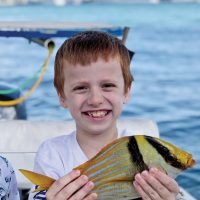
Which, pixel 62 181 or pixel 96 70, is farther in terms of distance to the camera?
pixel 96 70

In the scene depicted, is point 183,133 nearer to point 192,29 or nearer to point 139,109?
point 139,109

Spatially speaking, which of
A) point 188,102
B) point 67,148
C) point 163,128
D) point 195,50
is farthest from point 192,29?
point 67,148

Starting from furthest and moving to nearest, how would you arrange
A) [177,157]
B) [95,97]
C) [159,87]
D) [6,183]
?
[159,87] < [6,183] < [95,97] < [177,157]

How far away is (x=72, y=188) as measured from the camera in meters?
1.26

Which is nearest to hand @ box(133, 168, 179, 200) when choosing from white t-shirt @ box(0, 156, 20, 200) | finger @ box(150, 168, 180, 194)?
finger @ box(150, 168, 180, 194)

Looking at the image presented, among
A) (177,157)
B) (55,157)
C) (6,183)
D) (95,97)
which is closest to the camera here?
(177,157)

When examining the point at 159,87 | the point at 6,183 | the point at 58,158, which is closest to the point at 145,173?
the point at 58,158

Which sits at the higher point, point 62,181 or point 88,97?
point 88,97

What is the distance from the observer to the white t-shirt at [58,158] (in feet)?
4.90

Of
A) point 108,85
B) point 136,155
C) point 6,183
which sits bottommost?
point 6,183

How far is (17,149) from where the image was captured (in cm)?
250

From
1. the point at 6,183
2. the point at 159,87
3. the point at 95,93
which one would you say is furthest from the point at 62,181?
the point at 159,87

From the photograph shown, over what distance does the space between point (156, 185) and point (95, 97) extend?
0.92 ft

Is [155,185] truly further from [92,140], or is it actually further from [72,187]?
[92,140]
